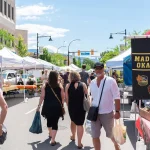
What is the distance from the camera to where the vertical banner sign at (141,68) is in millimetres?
5707

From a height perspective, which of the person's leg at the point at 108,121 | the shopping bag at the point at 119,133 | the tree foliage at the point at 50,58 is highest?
the tree foliage at the point at 50,58

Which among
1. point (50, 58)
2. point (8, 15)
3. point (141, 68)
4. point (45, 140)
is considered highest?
point (8, 15)

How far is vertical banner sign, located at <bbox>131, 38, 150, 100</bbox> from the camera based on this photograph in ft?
18.7

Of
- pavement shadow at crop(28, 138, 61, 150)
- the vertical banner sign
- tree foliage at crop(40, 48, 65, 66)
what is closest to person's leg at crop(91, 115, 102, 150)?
the vertical banner sign

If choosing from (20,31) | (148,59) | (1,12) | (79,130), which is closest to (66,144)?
(79,130)

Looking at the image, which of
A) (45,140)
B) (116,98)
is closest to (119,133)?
(116,98)

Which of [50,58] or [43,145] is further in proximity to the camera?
[50,58]

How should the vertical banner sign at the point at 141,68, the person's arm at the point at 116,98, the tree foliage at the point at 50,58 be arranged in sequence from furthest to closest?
the tree foliage at the point at 50,58 → the vertical banner sign at the point at 141,68 → the person's arm at the point at 116,98

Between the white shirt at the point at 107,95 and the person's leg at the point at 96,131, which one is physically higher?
the white shirt at the point at 107,95

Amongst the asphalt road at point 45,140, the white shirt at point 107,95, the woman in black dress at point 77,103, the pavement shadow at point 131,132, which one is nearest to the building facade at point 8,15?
the pavement shadow at point 131,132

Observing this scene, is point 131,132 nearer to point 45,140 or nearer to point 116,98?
point 45,140

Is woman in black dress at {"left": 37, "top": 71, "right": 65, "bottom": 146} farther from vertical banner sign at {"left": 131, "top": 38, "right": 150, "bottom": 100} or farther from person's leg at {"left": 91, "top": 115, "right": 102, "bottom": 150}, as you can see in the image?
vertical banner sign at {"left": 131, "top": 38, "right": 150, "bottom": 100}

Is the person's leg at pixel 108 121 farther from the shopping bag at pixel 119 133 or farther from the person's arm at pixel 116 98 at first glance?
the person's arm at pixel 116 98

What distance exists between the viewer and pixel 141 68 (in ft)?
18.8
